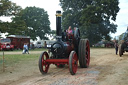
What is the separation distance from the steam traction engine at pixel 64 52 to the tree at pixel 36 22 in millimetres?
38499

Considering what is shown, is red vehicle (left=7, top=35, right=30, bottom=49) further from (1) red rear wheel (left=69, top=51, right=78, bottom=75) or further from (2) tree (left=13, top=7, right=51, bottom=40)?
(1) red rear wheel (left=69, top=51, right=78, bottom=75)

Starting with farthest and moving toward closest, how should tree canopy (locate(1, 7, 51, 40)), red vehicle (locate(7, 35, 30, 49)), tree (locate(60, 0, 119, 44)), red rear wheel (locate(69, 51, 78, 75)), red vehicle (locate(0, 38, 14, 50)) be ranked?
tree canopy (locate(1, 7, 51, 40)), tree (locate(60, 0, 119, 44)), red vehicle (locate(7, 35, 30, 49)), red vehicle (locate(0, 38, 14, 50)), red rear wheel (locate(69, 51, 78, 75))

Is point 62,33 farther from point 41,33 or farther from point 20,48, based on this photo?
point 41,33

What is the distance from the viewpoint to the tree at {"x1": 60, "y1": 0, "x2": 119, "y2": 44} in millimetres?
36125

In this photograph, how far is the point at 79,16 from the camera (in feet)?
128

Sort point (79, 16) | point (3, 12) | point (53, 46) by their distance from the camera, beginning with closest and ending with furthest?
1. point (53, 46)
2. point (3, 12)
3. point (79, 16)

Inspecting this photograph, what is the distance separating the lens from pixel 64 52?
7590 mm

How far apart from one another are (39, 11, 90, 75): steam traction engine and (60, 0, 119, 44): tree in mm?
27691

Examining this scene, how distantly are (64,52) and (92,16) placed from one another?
96.5ft

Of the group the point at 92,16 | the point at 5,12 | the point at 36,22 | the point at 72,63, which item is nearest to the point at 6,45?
the point at 5,12

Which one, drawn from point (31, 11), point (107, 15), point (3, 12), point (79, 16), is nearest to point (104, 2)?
point (107, 15)

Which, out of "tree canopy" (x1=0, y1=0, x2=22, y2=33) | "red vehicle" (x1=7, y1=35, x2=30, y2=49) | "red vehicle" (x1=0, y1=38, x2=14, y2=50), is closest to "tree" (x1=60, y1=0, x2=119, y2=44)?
"red vehicle" (x1=7, y1=35, x2=30, y2=49)

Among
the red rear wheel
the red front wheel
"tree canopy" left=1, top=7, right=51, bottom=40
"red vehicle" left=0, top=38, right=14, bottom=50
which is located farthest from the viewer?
"tree canopy" left=1, top=7, right=51, bottom=40

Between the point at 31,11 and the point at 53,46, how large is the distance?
44.2 meters
